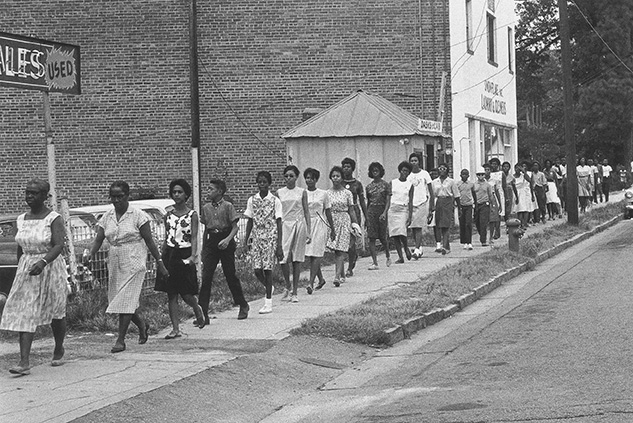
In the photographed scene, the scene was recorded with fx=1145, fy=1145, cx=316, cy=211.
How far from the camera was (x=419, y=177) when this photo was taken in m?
20.3

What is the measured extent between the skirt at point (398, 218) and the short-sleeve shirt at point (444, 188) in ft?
6.99

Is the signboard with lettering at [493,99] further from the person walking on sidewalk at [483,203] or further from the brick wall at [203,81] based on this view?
the person walking on sidewalk at [483,203]

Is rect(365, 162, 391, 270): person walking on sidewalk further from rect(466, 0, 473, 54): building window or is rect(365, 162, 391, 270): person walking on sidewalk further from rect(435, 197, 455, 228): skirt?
rect(466, 0, 473, 54): building window

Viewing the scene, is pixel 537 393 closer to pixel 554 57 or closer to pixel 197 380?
pixel 197 380

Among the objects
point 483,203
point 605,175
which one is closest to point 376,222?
point 483,203

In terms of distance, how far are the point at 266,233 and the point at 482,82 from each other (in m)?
21.5

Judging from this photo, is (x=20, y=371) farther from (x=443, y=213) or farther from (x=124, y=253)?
(x=443, y=213)

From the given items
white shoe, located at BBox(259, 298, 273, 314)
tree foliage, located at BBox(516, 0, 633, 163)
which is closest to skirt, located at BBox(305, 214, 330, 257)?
white shoe, located at BBox(259, 298, 273, 314)

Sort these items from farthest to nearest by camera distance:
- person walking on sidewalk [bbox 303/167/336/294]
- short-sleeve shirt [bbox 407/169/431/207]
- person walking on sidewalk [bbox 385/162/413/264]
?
1. short-sleeve shirt [bbox 407/169/431/207]
2. person walking on sidewalk [bbox 385/162/413/264]
3. person walking on sidewalk [bbox 303/167/336/294]

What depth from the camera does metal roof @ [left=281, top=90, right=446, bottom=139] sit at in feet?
79.9

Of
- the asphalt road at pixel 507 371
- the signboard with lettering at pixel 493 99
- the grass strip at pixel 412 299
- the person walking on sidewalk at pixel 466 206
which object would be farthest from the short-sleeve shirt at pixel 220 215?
the signboard with lettering at pixel 493 99

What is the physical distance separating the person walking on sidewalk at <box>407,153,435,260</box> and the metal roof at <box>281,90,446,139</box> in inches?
151

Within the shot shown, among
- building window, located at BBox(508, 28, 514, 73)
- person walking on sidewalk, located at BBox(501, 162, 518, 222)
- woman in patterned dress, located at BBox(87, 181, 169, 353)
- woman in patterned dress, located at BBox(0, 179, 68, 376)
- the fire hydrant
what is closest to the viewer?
woman in patterned dress, located at BBox(0, 179, 68, 376)

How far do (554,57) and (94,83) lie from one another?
49.5 metres
